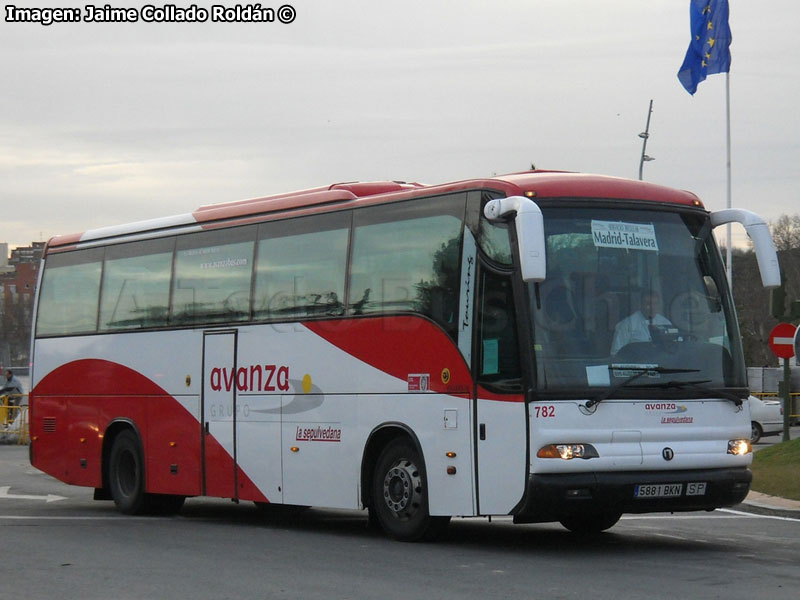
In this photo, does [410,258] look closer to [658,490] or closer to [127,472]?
[658,490]

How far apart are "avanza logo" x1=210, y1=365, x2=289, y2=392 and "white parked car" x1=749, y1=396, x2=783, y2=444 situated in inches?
964

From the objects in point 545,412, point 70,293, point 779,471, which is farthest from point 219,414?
point 779,471

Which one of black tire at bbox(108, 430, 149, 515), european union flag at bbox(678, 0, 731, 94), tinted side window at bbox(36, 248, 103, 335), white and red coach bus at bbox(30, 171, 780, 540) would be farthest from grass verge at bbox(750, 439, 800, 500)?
european union flag at bbox(678, 0, 731, 94)

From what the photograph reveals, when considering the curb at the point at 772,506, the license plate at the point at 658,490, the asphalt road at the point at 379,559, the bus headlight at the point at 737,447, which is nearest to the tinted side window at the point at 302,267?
the asphalt road at the point at 379,559

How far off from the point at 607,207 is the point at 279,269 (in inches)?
171

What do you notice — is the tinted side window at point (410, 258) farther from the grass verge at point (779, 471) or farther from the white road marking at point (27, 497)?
the white road marking at point (27, 497)

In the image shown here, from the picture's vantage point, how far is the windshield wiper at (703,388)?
41.4ft

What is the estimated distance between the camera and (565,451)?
1220 cm

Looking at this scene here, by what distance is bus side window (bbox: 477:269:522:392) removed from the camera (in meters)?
12.5

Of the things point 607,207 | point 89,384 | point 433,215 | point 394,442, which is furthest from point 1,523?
point 607,207

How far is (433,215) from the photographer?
1366cm

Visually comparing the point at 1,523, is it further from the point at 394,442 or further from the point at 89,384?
the point at 394,442

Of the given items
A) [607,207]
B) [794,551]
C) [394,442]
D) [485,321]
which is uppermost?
[607,207]

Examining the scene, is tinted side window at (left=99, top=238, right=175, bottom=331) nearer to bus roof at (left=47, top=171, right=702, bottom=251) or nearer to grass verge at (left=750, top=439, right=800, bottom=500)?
bus roof at (left=47, top=171, right=702, bottom=251)
